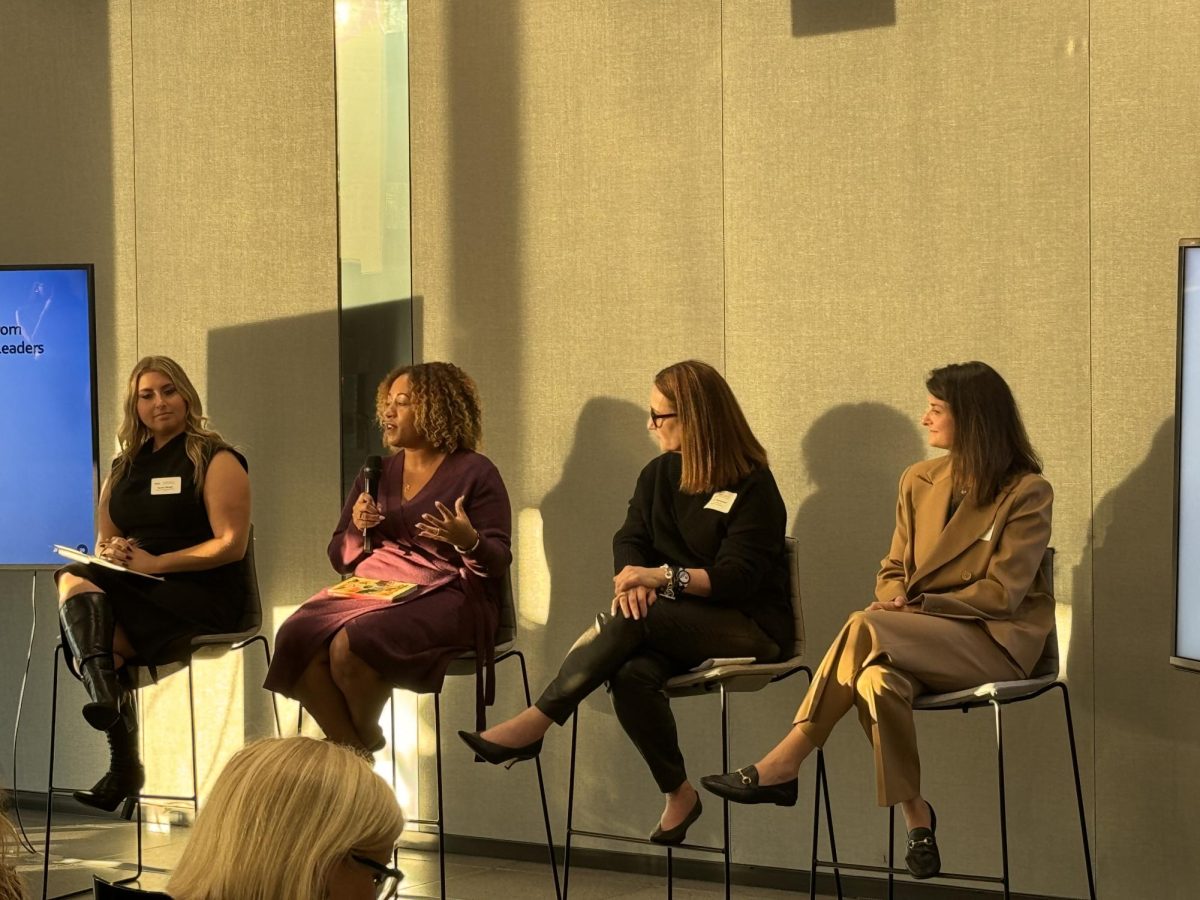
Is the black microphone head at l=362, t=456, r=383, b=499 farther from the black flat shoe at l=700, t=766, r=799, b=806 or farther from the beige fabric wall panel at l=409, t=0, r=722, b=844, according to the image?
the black flat shoe at l=700, t=766, r=799, b=806

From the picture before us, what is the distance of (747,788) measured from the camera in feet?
12.5

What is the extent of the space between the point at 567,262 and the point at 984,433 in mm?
1573

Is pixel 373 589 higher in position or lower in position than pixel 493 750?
higher

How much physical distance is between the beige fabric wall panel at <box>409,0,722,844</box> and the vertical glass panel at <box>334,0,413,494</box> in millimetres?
84

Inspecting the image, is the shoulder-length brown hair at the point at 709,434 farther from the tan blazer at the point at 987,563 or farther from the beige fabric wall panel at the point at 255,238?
the beige fabric wall panel at the point at 255,238

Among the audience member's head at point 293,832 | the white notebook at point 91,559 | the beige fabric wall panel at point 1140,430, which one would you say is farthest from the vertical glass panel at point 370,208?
the audience member's head at point 293,832

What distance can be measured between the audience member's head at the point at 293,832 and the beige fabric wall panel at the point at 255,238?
395cm

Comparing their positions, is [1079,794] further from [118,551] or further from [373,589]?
[118,551]

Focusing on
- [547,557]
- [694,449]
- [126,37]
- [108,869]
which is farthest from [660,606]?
[126,37]

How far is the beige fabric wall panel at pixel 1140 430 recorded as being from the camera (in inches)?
163

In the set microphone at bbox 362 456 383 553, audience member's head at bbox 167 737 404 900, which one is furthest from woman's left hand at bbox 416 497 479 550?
audience member's head at bbox 167 737 404 900

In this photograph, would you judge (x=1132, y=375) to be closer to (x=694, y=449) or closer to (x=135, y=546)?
(x=694, y=449)

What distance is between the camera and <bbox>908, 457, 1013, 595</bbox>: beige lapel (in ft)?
13.2

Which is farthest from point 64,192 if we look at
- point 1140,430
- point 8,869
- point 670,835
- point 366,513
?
point 8,869
